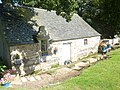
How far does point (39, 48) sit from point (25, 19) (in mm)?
3853

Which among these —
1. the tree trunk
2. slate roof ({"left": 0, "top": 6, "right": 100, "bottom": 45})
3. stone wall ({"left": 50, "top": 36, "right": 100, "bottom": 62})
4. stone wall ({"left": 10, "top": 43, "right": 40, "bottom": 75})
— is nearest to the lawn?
stone wall ({"left": 10, "top": 43, "right": 40, "bottom": 75})

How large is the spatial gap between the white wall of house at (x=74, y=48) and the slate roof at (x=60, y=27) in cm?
64

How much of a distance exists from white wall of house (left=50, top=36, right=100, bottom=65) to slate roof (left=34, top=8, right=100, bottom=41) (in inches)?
25.4

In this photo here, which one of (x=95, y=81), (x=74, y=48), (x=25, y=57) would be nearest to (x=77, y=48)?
(x=74, y=48)

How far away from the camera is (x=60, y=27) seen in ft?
79.6

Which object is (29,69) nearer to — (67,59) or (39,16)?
(67,59)

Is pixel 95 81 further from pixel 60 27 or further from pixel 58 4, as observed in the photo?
pixel 60 27

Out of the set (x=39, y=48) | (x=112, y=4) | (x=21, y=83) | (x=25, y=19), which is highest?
(x=112, y=4)

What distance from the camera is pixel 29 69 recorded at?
1814 cm

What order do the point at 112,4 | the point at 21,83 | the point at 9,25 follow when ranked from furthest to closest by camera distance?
the point at 112,4 < the point at 9,25 < the point at 21,83

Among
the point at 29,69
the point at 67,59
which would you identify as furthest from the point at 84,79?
the point at 67,59

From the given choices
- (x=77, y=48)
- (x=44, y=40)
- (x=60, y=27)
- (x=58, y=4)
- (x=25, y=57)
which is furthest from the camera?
(x=77, y=48)

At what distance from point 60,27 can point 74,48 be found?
328cm

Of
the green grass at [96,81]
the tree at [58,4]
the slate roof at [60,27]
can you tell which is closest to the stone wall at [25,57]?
the slate roof at [60,27]
